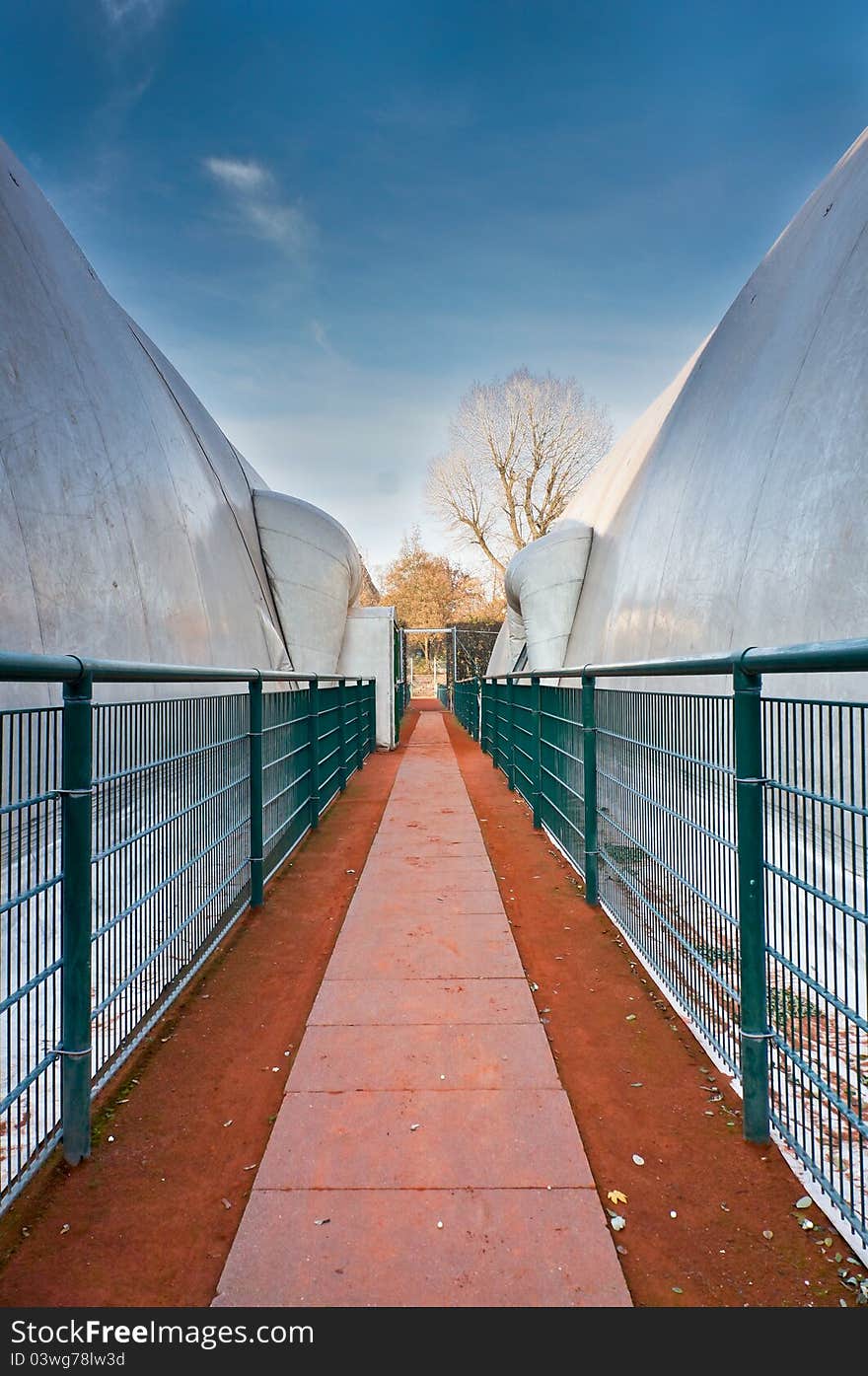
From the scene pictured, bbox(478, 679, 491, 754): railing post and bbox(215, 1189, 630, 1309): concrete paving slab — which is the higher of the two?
bbox(478, 679, 491, 754): railing post

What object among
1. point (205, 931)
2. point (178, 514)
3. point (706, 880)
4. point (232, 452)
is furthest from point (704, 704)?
point (232, 452)

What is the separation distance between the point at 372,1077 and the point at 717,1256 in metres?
1.17

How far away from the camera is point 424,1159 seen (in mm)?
1931

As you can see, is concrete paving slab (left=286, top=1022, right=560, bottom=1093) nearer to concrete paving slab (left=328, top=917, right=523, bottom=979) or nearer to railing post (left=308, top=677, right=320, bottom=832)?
concrete paving slab (left=328, top=917, right=523, bottom=979)

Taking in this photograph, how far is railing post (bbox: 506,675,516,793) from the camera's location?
7.98 metres

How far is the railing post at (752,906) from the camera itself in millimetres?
2004

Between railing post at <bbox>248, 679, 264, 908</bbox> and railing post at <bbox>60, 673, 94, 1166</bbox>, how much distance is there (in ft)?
6.92

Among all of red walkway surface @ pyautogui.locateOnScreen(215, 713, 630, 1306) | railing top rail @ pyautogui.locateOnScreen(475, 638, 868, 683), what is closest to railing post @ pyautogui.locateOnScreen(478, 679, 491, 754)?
red walkway surface @ pyautogui.locateOnScreen(215, 713, 630, 1306)

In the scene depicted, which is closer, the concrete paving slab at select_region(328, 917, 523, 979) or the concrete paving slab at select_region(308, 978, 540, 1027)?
the concrete paving slab at select_region(308, 978, 540, 1027)

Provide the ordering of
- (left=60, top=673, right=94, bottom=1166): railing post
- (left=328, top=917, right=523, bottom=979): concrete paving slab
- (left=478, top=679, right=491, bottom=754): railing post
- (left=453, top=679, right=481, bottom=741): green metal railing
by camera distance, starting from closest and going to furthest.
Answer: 1. (left=60, top=673, right=94, bottom=1166): railing post
2. (left=328, top=917, right=523, bottom=979): concrete paving slab
3. (left=478, top=679, right=491, bottom=754): railing post
4. (left=453, top=679, right=481, bottom=741): green metal railing

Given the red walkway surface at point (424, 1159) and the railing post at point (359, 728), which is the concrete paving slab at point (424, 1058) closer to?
the red walkway surface at point (424, 1159)

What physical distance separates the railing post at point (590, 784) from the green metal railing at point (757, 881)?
27 millimetres

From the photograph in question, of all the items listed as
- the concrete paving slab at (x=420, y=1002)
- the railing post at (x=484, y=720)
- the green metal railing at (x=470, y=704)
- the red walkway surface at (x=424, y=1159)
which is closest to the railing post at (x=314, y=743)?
the red walkway surface at (x=424, y=1159)

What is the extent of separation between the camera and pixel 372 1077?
235cm
